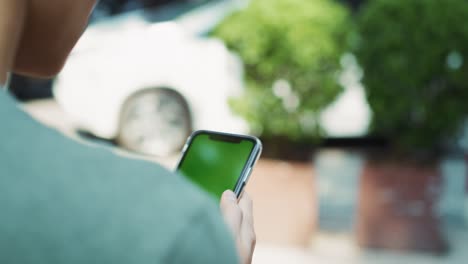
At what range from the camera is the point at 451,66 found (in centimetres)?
485

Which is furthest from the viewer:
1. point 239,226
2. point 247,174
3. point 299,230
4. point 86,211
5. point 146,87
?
point 146,87

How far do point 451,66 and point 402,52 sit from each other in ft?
1.01

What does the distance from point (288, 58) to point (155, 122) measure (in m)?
2.14

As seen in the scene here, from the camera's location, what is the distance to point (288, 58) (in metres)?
4.97

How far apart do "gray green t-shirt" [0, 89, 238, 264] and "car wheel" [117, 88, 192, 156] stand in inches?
243

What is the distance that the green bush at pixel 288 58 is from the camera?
494 cm

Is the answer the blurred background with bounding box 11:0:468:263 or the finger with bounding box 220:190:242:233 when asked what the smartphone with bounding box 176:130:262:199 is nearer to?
the finger with bounding box 220:190:242:233

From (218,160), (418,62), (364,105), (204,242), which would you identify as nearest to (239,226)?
(204,242)

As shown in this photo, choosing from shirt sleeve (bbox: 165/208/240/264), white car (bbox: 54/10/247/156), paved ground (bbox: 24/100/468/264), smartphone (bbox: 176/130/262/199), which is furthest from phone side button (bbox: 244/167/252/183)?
white car (bbox: 54/10/247/156)

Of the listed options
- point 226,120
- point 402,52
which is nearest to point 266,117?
point 402,52

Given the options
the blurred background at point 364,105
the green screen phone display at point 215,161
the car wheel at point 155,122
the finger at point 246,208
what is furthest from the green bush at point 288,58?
the finger at point 246,208

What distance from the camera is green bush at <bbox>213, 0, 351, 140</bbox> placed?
4.94 meters

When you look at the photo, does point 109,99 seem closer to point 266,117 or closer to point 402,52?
point 266,117

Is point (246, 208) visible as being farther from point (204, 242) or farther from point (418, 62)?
point (418, 62)
